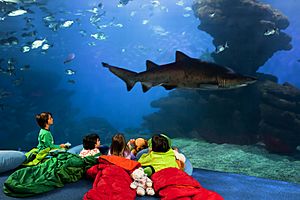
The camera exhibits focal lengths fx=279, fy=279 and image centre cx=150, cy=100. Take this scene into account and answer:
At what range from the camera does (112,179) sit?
8.75ft

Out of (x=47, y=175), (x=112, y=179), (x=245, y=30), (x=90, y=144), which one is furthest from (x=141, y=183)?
(x=245, y=30)

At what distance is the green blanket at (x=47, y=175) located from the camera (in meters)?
2.64

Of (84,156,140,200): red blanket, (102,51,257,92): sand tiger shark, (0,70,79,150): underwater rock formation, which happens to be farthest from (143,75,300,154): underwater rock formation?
(0,70,79,150): underwater rock formation

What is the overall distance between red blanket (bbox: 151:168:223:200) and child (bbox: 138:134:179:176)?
0.62 feet

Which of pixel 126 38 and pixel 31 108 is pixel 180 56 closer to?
pixel 31 108

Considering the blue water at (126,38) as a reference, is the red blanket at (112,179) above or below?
below

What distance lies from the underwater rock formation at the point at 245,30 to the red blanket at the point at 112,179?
8.12 meters

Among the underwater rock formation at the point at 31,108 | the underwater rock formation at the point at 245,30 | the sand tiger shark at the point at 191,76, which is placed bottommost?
the underwater rock formation at the point at 31,108

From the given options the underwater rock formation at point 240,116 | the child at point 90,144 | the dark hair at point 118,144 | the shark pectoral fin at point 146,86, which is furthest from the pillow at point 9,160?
the underwater rock formation at point 240,116

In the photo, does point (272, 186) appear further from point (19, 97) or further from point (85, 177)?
point (19, 97)

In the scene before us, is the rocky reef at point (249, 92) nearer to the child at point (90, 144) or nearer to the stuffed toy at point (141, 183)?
the child at point (90, 144)

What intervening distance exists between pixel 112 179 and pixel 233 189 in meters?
1.73

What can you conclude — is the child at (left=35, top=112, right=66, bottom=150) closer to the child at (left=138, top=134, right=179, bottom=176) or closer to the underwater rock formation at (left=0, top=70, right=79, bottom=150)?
the child at (left=138, top=134, right=179, bottom=176)

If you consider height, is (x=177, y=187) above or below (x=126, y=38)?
below
